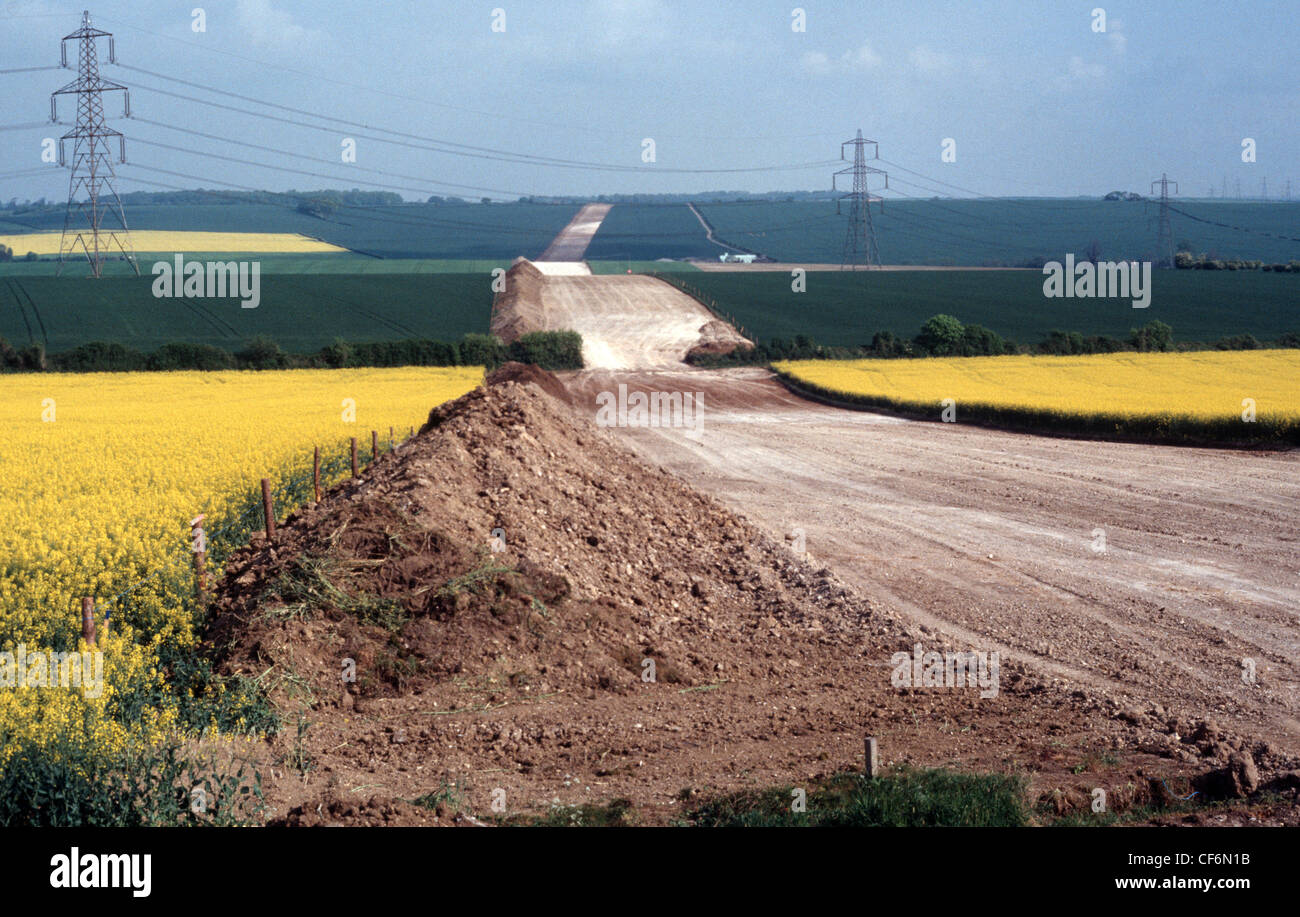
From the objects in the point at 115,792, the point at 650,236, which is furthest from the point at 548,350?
the point at 650,236

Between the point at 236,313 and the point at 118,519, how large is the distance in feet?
191

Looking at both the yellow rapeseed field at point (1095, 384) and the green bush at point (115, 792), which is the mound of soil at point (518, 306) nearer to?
the yellow rapeseed field at point (1095, 384)

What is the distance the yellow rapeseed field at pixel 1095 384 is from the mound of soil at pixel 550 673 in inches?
778

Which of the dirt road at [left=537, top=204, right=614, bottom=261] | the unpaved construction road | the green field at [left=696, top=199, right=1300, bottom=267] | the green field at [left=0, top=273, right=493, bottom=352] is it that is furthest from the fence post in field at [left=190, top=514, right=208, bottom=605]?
the green field at [left=696, top=199, right=1300, bottom=267]

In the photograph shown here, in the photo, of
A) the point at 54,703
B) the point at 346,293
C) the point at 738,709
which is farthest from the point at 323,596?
the point at 346,293

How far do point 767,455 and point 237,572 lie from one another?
724 inches

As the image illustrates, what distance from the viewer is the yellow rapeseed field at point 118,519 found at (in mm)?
7090

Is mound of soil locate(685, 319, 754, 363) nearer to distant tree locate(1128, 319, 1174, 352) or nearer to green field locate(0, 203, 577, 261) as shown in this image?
distant tree locate(1128, 319, 1174, 352)

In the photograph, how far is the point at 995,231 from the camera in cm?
14725

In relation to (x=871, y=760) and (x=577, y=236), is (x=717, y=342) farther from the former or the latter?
(x=577, y=236)

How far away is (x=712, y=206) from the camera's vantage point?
185625 mm

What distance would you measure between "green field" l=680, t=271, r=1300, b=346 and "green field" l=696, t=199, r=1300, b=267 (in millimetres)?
30670

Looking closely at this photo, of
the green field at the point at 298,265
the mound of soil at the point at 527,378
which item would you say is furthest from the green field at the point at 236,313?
the mound of soil at the point at 527,378

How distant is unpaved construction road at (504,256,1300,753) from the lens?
10.9m
